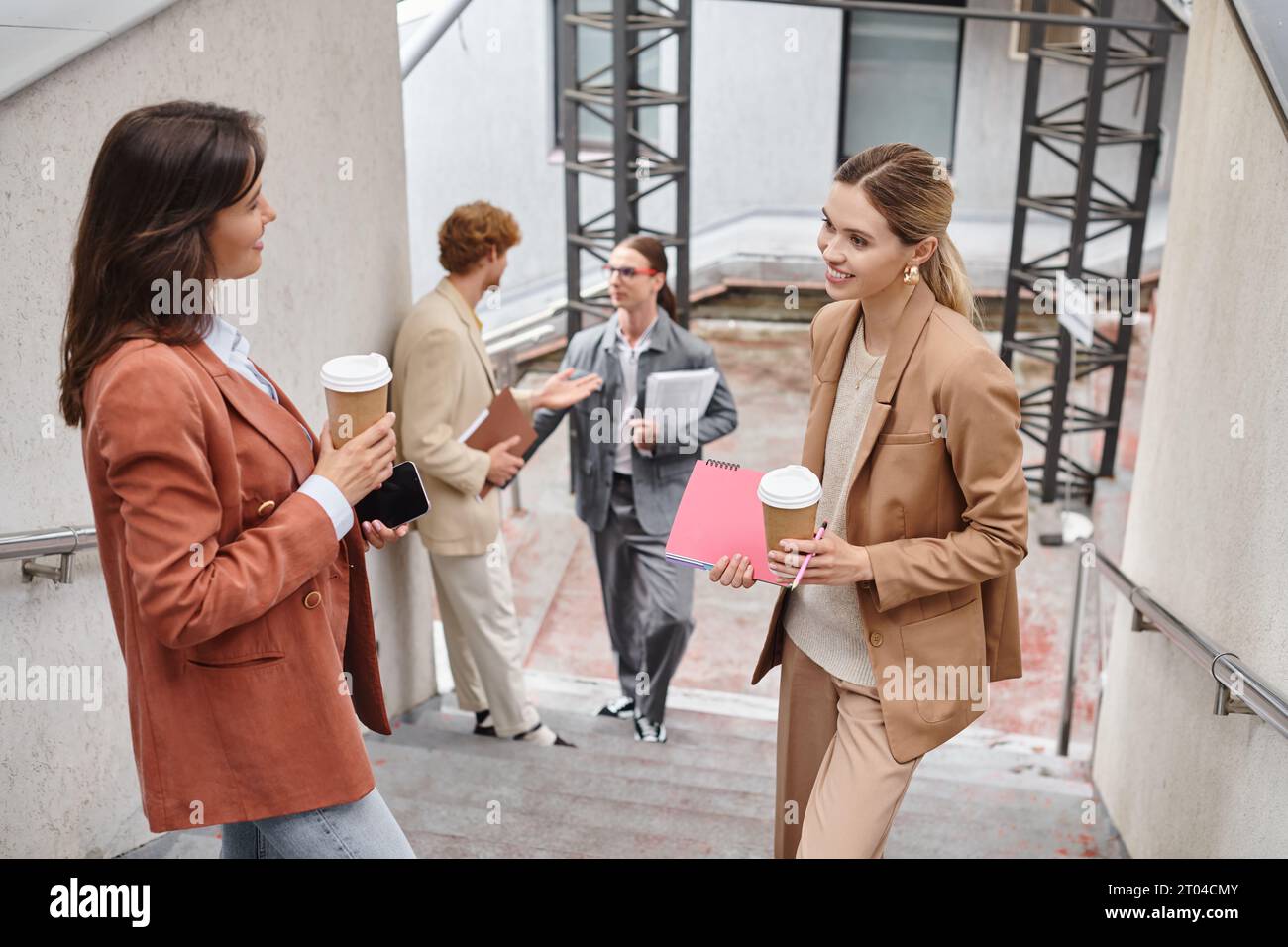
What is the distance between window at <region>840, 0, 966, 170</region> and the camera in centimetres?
1588

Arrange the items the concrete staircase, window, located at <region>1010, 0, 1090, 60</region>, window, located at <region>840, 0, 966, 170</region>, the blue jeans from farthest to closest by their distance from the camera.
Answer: window, located at <region>840, 0, 966, 170</region> → window, located at <region>1010, 0, 1090, 60</region> → the concrete staircase → the blue jeans

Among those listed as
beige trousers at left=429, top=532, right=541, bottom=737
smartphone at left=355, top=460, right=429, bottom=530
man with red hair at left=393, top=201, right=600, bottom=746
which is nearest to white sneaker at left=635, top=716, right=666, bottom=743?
man with red hair at left=393, top=201, right=600, bottom=746

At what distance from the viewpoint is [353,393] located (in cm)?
201

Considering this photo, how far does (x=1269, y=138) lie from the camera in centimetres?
261

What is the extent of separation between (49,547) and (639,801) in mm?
1875

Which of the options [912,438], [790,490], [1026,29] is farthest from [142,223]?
[1026,29]

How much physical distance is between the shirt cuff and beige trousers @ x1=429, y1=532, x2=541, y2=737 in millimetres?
2184

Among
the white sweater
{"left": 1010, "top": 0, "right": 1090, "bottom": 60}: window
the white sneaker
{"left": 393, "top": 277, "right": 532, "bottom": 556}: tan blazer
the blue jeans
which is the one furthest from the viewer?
{"left": 1010, "top": 0, "right": 1090, "bottom": 60}: window

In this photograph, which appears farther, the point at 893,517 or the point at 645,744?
the point at 645,744

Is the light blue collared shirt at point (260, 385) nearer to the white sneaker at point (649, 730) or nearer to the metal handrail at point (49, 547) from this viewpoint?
the metal handrail at point (49, 547)

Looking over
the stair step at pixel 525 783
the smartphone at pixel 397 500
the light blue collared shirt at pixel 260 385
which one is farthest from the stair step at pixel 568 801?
the light blue collared shirt at pixel 260 385

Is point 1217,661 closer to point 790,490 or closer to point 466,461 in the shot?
point 790,490

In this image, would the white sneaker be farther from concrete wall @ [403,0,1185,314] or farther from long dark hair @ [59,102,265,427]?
concrete wall @ [403,0,1185,314]

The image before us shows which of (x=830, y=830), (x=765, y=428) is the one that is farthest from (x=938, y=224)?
(x=765, y=428)
